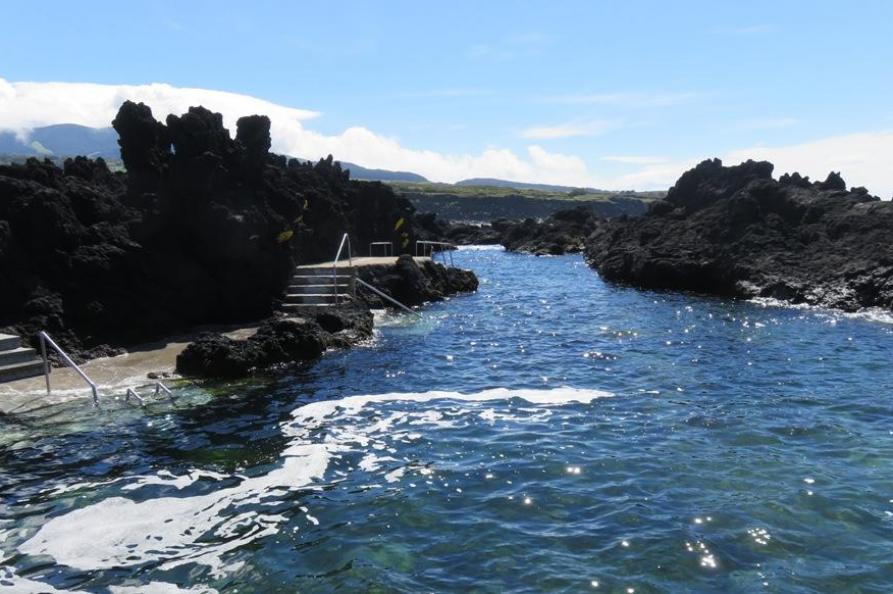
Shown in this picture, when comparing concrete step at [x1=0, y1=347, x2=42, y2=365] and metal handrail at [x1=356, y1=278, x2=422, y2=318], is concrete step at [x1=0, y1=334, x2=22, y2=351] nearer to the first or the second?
concrete step at [x1=0, y1=347, x2=42, y2=365]

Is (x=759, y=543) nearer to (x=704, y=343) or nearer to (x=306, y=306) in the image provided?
(x=704, y=343)

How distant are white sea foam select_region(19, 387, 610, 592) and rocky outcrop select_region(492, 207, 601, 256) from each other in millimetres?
75413

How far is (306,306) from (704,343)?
53.4 ft

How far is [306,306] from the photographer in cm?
2789

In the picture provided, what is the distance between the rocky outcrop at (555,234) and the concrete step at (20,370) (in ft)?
243

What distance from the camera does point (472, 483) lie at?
36.3ft

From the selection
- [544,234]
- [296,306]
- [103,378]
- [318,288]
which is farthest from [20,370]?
[544,234]

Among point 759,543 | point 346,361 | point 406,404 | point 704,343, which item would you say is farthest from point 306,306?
point 759,543

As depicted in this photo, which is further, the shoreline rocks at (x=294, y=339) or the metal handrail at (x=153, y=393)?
the shoreline rocks at (x=294, y=339)

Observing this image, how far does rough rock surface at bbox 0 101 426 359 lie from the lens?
2022cm

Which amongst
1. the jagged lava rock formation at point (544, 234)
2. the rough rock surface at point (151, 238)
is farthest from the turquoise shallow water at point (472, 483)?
the jagged lava rock formation at point (544, 234)

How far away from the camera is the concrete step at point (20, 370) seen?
1645 centimetres

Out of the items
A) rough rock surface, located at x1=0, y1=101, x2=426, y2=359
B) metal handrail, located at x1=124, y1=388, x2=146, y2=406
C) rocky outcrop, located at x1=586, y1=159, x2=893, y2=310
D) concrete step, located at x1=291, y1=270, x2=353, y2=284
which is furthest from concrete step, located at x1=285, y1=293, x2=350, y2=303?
rocky outcrop, located at x1=586, y1=159, x2=893, y2=310

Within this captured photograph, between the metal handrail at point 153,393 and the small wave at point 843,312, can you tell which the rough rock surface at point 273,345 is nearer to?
the metal handrail at point 153,393
